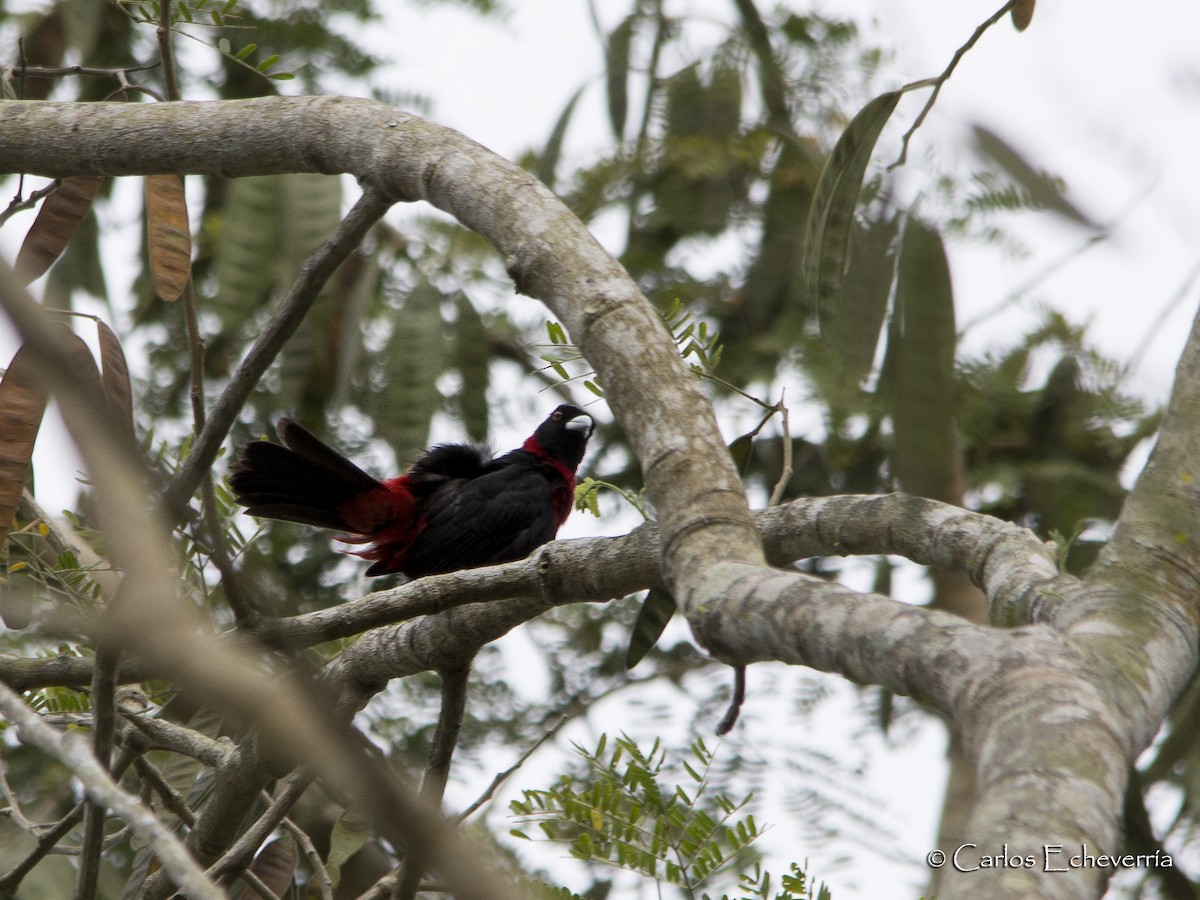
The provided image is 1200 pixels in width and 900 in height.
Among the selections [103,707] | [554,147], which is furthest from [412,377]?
[103,707]

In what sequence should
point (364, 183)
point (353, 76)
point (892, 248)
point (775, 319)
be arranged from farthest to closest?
point (353, 76) → point (775, 319) → point (364, 183) → point (892, 248)

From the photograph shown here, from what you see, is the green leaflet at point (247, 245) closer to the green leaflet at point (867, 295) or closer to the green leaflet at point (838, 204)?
the green leaflet at point (838, 204)

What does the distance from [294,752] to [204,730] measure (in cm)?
295

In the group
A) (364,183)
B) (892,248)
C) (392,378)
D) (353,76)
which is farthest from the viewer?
(353,76)

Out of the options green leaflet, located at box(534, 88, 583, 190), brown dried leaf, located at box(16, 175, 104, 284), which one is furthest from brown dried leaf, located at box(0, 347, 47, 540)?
green leaflet, located at box(534, 88, 583, 190)

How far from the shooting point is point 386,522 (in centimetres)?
446

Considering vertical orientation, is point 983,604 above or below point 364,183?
above

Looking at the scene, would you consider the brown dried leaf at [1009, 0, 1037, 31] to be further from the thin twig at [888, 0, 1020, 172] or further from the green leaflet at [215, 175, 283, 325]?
the green leaflet at [215, 175, 283, 325]

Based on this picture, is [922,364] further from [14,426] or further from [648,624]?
[14,426]

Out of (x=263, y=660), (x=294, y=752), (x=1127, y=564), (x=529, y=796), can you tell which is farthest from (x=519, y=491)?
(x=294, y=752)

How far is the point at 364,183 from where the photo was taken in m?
2.42

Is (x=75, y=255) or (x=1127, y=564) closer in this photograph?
(x=1127, y=564)

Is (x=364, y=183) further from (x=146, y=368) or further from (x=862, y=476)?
(x=146, y=368)

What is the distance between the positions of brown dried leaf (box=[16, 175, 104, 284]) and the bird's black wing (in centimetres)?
194
